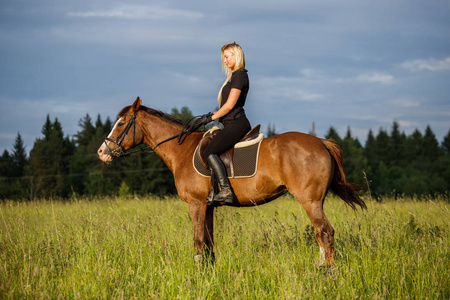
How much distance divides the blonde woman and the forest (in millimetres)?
61803

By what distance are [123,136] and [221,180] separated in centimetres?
215

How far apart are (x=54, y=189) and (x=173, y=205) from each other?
7729 cm

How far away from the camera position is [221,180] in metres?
6.25

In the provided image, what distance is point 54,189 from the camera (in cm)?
8162

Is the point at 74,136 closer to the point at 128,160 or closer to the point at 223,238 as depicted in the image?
the point at 128,160

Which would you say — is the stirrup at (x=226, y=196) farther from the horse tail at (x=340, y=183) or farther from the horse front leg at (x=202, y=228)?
the horse tail at (x=340, y=183)

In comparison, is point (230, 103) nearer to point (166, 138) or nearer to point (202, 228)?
point (166, 138)

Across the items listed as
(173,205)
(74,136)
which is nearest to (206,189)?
(173,205)

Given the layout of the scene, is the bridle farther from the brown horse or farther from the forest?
the forest

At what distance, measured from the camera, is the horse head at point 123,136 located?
7035 millimetres

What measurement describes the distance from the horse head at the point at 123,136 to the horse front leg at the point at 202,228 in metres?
1.74

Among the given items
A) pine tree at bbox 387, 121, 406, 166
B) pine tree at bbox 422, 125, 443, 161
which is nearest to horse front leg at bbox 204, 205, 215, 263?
pine tree at bbox 387, 121, 406, 166

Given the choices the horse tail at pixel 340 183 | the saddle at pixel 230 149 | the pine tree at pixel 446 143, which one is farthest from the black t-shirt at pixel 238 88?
the pine tree at pixel 446 143

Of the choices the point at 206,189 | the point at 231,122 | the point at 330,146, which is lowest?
the point at 206,189
